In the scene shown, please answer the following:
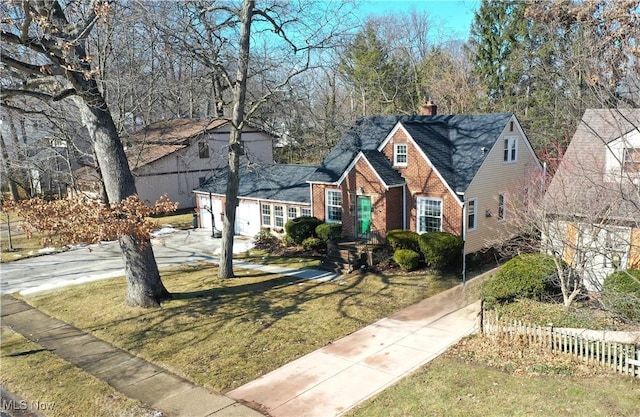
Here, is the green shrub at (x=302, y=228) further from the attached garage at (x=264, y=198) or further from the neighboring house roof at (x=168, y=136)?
the neighboring house roof at (x=168, y=136)

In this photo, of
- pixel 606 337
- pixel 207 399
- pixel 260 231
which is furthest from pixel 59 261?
pixel 606 337

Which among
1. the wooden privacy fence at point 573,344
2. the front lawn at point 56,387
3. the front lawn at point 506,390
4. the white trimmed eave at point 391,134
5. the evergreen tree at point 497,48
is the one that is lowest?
the front lawn at point 56,387

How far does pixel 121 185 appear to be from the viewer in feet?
50.8

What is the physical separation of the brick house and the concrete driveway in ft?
22.0

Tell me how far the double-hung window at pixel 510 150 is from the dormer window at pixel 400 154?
459 cm

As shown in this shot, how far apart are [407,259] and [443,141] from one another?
6295mm

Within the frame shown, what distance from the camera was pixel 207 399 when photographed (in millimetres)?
10398

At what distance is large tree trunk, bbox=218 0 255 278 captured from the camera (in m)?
17.6

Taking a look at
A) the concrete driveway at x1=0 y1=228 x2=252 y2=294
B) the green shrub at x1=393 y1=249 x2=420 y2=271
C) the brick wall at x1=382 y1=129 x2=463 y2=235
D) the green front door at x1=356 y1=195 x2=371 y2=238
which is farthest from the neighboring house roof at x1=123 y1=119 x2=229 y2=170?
the green shrub at x1=393 y1=249 x2=420 y2=271

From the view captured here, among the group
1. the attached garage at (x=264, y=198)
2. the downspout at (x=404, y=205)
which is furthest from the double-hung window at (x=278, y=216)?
the downspout at (x=404, y=205)

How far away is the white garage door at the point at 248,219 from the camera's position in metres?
27.2

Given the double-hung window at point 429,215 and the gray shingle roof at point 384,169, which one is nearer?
the double-hung window at point 429,215

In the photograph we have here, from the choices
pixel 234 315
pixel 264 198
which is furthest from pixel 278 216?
pixel 234 315

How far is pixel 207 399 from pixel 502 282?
857 centimetres
